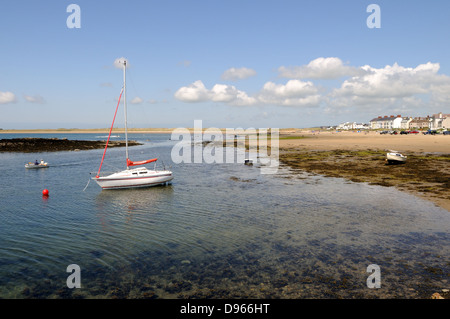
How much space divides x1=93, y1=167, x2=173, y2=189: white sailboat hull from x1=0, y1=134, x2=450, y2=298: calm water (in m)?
1.90

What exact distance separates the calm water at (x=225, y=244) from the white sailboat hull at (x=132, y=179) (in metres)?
1.90

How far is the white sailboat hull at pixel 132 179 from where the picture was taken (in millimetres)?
27625

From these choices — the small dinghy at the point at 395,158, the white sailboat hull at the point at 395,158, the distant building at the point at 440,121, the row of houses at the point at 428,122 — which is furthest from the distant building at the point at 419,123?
the white sailboat hull at the point at 395,158

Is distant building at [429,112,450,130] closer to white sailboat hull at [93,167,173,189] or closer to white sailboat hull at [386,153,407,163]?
white sailboat hull at [386,153,407,163]

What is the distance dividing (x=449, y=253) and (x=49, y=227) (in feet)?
68.6

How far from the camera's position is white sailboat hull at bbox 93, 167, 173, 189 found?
27.6 metres

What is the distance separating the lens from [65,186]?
1171 inches

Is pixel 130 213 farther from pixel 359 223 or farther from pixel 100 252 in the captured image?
pixel 359 223

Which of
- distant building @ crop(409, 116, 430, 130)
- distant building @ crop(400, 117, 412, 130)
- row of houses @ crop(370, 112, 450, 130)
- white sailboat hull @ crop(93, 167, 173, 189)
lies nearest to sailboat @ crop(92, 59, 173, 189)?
white sailboat hull @ crop(93, 167, 173, 189)

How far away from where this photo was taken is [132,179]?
2822cm
